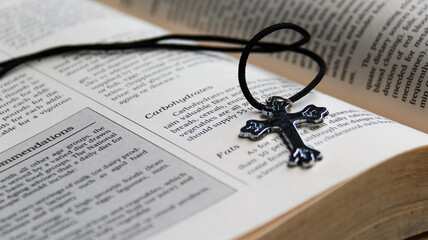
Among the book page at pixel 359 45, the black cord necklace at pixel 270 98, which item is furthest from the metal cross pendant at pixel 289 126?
the book page at pixel 359 45

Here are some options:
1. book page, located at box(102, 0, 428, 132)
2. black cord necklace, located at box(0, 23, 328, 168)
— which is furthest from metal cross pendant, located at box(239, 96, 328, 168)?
book page, located at box(102, 0, 428, 132)

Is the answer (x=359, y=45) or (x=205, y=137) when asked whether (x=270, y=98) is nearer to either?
(x=205, y=137)

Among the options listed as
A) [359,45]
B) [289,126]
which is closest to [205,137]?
[289,126]

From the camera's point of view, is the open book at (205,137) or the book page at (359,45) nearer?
the open book at (205,137)

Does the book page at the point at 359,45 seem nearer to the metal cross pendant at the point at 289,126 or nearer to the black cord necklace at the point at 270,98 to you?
the black cord necklace at the point at 270,98

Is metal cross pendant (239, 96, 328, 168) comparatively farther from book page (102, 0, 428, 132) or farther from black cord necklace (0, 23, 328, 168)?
book page (102, 0, 428, 132)
